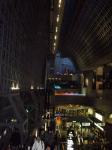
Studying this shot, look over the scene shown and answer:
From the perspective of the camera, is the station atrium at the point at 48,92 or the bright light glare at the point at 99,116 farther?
the bright light glare at the point at 99,116

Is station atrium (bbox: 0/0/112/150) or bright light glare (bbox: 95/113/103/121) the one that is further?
bright light glare (bbox: 95/113/103/121)

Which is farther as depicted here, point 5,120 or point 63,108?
point 63,108

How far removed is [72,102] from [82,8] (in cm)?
1195

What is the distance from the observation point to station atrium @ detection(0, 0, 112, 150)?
1284 cm

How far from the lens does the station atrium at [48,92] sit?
42.1ft

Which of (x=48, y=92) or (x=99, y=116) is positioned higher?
(x=48, y=92)

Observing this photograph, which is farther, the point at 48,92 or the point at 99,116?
the point at 48,92

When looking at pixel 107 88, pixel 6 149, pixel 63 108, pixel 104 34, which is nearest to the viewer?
pixel 6 149

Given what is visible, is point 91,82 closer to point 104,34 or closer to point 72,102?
point 72,102

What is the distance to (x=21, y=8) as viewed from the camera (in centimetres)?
1441

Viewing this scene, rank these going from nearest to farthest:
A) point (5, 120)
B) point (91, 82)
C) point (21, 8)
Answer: point (5, 120), point (21, 8), point (91, 82)

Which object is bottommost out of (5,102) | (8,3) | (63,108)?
(63,108)

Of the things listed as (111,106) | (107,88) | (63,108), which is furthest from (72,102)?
(111,106)

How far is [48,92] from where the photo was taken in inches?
1420
